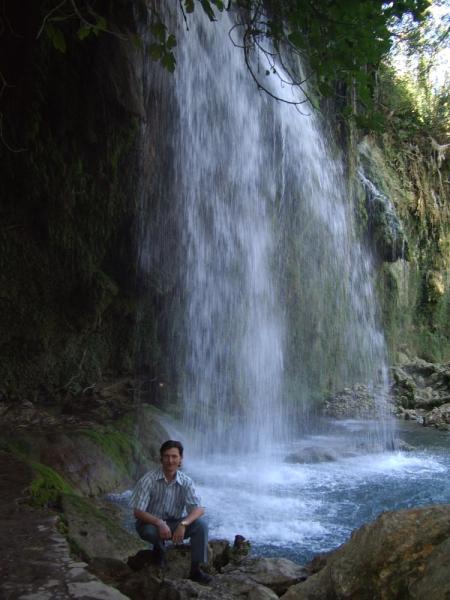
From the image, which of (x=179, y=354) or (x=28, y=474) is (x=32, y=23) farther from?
(x=179, y=354)

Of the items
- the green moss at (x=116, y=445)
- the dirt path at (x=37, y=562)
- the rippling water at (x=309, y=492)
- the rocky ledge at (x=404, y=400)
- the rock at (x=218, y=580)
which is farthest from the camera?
the rocky ledge at (x=404, y=400)

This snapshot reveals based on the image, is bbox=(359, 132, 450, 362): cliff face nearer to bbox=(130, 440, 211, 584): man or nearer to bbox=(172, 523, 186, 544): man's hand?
bbox=(130, 440, 211, 584): man

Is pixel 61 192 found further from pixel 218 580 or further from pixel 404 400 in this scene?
pixel 404 400

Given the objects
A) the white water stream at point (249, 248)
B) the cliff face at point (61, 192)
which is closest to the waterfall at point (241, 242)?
the white water stream at point (249, 248)

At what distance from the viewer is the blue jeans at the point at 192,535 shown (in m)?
3.71

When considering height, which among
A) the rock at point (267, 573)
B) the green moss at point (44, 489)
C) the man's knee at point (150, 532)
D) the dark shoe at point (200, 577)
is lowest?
the rock at point (267, 573)

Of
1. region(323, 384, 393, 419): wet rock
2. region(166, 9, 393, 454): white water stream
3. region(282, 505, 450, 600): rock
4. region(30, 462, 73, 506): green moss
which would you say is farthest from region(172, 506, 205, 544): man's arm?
region(323, 384, 393, 419): wet rock

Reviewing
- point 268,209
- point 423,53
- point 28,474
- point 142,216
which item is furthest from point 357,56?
point 423,53

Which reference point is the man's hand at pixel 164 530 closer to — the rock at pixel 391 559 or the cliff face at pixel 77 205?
the rock at pixel 391 559

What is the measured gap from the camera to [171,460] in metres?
3.81

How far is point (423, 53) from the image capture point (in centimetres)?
1898

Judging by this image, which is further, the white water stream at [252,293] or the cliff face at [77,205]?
the white water stream at [252,293]

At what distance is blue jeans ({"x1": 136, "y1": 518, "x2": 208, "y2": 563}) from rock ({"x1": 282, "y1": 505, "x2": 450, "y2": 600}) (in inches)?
34.6

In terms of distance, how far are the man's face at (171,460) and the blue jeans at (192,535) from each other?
0.36m
